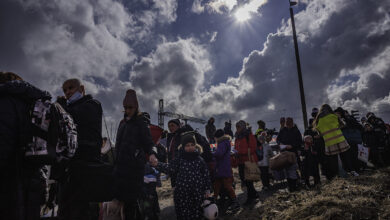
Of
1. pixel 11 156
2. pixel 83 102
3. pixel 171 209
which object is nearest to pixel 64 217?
pixel 11 156

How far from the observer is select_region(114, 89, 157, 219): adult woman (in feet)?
9.75

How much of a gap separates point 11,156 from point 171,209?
5145 millimetres

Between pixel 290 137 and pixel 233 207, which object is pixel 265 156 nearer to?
pixel 290 137

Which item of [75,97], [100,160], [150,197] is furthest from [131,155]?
[150,197]

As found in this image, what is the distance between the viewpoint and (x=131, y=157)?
312 cm

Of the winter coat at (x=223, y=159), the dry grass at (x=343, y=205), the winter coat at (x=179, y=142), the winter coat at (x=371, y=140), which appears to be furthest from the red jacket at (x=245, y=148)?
the winter coat at (x=371, y=140)

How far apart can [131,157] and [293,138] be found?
539cm

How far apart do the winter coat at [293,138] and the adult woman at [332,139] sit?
23.5 inches

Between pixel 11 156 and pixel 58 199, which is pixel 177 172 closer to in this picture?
pixel 58 199

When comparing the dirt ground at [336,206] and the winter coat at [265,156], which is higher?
the winter coat at [265,156]

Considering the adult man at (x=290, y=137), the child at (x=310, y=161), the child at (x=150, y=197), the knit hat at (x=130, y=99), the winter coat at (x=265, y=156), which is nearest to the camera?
the knit hat at (x=130, y=99)

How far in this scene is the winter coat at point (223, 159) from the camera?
5391mm

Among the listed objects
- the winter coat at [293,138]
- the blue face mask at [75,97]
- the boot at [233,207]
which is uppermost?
the blue face mask at [75,97]

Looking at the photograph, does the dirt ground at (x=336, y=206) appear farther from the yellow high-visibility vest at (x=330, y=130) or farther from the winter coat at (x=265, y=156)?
the winter coat at (x=265, y=156)
